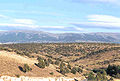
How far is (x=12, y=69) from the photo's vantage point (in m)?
41.1

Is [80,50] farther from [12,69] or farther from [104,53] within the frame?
[12,69]

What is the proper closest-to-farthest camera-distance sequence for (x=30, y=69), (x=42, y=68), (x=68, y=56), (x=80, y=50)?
(x=30, y=69)
(x=42, y=68)
(x=68, y=56)
(x=80, y=50)

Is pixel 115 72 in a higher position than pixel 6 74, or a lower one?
lower

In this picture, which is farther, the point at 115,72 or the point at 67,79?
the point at 115,72

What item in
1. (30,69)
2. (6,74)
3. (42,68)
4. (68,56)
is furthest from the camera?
(68,56)

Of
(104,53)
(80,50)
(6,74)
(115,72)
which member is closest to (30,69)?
(6,74)

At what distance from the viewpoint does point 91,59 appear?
374 feet

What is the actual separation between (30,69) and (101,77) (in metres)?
17.6

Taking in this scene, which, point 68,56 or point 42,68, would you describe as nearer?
point 42,68

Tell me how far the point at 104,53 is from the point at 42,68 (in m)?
75.9

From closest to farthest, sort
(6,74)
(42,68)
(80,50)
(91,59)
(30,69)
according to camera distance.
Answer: (6,74) → (30,69) → (42,68) → (91,59) → (80,50)

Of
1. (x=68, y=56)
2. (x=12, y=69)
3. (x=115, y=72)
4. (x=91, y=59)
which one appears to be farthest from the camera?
(x=68, y=56)

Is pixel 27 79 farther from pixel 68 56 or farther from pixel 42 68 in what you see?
pixel 68 56

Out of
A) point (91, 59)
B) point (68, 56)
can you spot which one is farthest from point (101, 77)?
point (68, 56)
